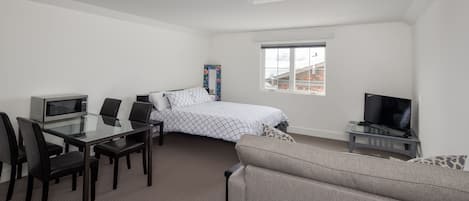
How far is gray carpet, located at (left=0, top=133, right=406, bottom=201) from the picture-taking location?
103 inches

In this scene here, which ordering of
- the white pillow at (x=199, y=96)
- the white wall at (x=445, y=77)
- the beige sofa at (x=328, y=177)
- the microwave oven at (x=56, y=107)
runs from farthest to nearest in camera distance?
1. the white pillow at (x=199, y=96)
2. the microwave oven at (x=56, y=107)
3. the white wall at (x=445, y=77)
4. the beige sofa at (x=328, y=177)

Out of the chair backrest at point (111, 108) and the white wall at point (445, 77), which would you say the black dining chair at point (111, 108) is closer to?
the chair backrest at point (111, 108)

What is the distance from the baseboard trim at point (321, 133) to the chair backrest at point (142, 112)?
3221mm

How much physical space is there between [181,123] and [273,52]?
8.64 feet

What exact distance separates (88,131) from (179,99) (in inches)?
83.5

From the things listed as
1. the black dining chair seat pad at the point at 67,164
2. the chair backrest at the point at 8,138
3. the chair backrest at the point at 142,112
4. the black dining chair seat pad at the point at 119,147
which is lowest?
the black dining chair seat pad at the point at 67,164

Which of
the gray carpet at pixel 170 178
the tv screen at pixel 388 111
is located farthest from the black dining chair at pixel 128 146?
the tv screen at pixel 388 111

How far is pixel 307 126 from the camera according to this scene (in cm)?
519

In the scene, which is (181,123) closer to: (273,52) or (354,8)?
(273,52)

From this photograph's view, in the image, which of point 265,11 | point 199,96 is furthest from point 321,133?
point 265,11

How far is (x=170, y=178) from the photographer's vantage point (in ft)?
10.0

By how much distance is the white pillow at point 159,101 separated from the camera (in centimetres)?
434

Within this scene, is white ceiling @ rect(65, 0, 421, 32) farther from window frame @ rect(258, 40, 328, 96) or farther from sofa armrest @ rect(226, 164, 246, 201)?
sofa armrest @ rect(226, 164, 246, 201)

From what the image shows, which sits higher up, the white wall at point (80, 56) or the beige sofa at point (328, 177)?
the white wall at point (80, 56)
